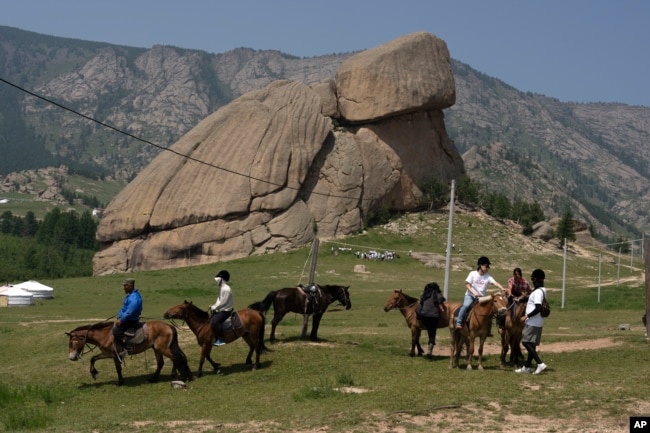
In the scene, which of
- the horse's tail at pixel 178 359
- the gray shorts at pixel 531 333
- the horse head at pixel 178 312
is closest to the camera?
the gray shorts at pixel 531 333

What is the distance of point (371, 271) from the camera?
75500 mm

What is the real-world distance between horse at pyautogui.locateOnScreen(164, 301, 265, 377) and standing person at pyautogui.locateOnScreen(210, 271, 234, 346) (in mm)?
139

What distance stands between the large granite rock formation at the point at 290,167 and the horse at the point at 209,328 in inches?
2405

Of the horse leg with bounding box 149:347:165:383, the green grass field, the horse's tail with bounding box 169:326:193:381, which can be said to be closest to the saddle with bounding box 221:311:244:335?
the green grass field

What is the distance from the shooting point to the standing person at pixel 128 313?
20.5 m

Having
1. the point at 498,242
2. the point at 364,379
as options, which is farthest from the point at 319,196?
the point at 364,379

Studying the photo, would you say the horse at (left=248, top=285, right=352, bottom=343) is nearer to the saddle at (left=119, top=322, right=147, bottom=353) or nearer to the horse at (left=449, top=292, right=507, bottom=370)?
the horse at (left=449, top=292, right=507, bottom=370)

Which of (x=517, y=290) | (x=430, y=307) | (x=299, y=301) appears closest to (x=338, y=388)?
(x=430, y=307)

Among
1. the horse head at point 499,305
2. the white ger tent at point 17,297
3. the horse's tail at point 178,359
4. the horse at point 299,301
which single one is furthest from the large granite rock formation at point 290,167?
the horse head at point 499,305

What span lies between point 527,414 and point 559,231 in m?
90.0

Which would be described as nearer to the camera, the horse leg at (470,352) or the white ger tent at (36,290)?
the horse leg at (470,352)

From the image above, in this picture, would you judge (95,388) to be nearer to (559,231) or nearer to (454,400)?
(454,400)

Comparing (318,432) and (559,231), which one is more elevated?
(559,231)

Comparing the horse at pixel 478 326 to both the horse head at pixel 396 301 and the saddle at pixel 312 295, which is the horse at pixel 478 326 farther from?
the saddle at pixel 312 295
